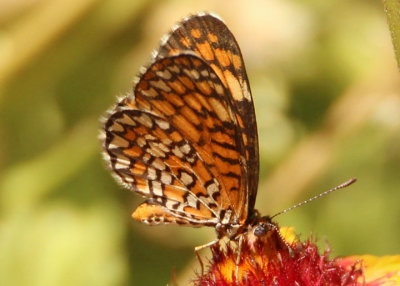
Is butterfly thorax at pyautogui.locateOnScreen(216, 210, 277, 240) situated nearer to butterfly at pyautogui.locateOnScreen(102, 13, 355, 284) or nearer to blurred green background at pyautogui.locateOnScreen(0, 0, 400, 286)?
butterfly at pyautogui.locateOnScreen(102, 13, 355, 284)

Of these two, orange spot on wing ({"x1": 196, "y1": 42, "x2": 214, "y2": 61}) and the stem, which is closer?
the stem

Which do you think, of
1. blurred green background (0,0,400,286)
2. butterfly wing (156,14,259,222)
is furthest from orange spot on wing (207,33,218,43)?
blurred green background (0,0,400,286)

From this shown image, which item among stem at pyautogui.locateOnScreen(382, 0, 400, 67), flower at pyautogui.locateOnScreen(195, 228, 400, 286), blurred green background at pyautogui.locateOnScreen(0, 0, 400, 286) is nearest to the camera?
stem at pyautogui.locateOnScreen(382, 0, 400, 67)

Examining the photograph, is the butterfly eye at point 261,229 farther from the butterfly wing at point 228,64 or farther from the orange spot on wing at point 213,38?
the orange spot on wing at point 213,38

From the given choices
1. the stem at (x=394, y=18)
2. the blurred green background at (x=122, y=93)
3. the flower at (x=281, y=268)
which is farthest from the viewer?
the blurred green background at (x=122, y=93)

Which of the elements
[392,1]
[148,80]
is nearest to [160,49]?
[148,80]

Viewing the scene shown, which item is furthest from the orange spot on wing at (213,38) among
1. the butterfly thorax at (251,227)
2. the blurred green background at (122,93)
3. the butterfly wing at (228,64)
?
the blurred green background at (122,93)

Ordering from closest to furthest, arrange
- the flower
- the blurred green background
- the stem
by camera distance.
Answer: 1. the stem
2. the flower
3. the blurred green background

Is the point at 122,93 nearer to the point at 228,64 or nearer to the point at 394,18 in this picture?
the point at 228,64
